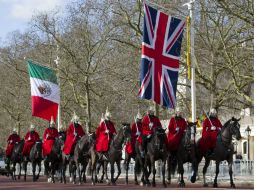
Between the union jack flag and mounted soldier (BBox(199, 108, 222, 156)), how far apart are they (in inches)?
88.2

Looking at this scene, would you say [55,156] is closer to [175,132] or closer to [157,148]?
[175,132]

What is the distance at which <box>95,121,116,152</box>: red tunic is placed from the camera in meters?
27.3

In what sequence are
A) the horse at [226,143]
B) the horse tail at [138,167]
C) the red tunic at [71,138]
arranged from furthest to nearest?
the red tunic at [71,138]
the horse tail at [138,167]
the horse at [226,143]

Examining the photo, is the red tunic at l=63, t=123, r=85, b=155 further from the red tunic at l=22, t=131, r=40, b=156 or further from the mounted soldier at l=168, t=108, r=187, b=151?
the mounted soldier at l=168, t=108, r=187, b=151

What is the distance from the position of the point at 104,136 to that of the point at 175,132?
342 centimetres

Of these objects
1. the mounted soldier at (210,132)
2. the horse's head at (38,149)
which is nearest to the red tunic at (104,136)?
the mounted soldier at (210,132)

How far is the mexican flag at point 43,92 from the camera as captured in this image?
37844mm

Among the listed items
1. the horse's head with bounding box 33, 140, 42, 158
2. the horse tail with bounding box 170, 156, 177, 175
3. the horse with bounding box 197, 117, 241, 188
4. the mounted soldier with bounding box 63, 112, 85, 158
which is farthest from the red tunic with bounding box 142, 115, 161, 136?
the horse's head with bounding box 33, 140, 42, 158

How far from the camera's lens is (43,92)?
38.6 metres

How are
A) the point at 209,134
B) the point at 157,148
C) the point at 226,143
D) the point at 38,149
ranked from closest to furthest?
the point at 226,143, the point at 157,148, the point at 209,134, the point at 38,149

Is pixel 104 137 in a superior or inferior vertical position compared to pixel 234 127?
inferior

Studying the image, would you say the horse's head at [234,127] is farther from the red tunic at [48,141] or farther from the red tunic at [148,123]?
the red tunic at [48,141]

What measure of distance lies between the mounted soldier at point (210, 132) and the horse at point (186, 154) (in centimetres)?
42

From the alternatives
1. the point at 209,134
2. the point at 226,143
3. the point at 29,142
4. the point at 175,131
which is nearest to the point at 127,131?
the point at 175,131
